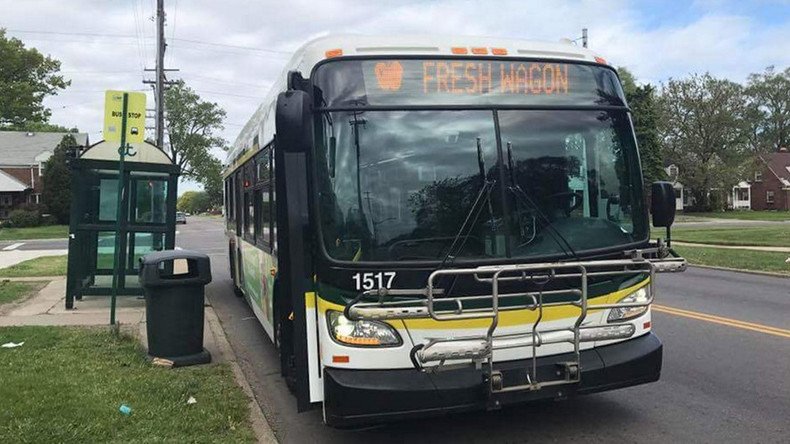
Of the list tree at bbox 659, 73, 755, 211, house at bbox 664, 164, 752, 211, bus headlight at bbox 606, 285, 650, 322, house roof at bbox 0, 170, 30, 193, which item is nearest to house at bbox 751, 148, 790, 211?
house at bbox 664, 164, 752, 211

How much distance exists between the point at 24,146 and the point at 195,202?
260ft

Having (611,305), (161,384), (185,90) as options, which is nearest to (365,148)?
(611,305)

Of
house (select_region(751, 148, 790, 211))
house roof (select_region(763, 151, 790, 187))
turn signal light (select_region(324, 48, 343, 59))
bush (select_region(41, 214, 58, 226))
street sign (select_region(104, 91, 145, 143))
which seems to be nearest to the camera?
turn signal light (select_region(324, 48, 343, 59))

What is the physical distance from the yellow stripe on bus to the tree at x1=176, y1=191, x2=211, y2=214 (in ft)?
425

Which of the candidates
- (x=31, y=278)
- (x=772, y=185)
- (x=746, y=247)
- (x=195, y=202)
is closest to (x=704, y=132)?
(x=772, y=185)

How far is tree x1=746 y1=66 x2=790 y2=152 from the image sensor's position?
92938 mm

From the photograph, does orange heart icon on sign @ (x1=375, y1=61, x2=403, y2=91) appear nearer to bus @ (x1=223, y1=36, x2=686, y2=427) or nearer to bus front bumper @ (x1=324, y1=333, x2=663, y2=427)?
bus @ (x1=223, y1=36, x2=686, y2=427)

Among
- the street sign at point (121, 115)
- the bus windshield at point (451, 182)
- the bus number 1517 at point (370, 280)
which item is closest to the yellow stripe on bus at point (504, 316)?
the bus number 1517 at point (370, 280)

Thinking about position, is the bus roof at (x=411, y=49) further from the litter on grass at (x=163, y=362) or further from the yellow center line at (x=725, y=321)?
the yellow center line at (x=725, y=321)

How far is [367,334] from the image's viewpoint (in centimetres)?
408

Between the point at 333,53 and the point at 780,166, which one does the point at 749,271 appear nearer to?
the point at 333,53

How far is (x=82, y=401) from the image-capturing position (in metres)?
5.42

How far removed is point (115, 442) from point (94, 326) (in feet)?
15.9

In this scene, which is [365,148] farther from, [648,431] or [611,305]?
[648,431]
